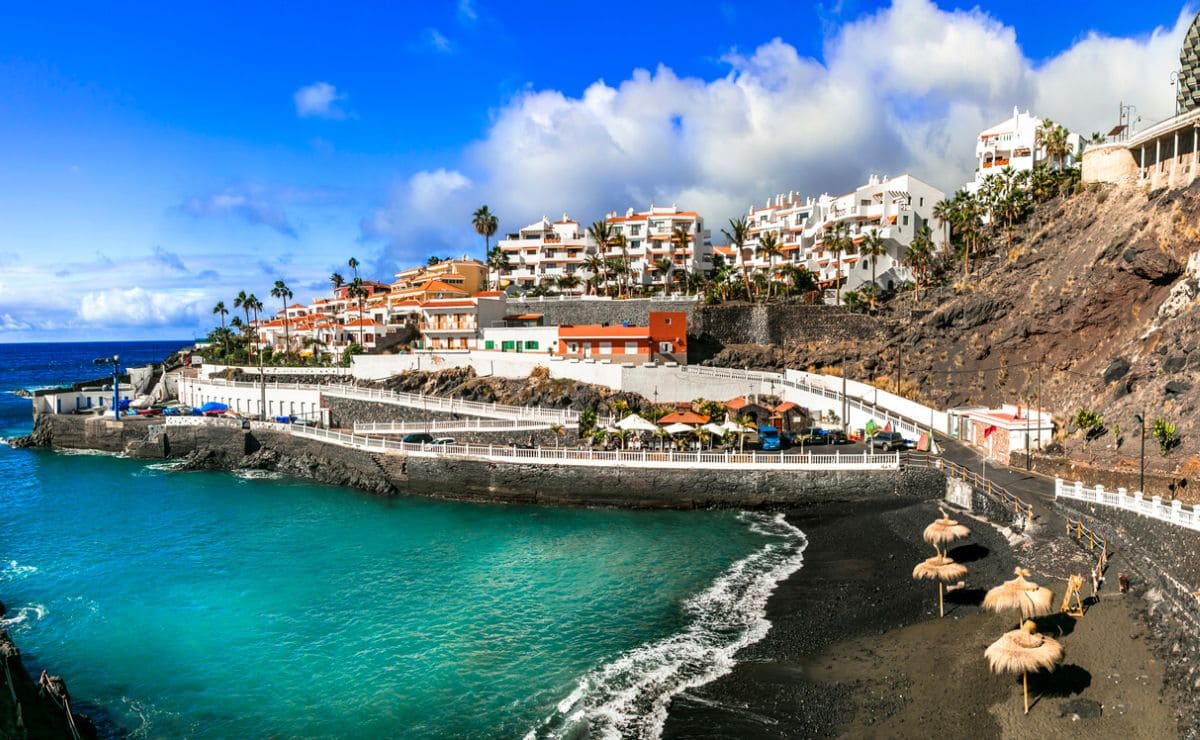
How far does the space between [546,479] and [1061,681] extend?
2793 centimetres

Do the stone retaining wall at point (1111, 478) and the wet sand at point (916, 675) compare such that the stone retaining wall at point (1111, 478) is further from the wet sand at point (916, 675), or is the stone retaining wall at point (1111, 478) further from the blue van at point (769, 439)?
the blue van at point (769, 439)

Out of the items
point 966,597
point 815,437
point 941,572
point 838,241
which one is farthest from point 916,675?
point 838,241

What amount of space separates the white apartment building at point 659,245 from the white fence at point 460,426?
42.2 metres

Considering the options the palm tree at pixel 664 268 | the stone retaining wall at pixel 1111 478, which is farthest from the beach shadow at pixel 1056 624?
the palm tree at pixel 664 268

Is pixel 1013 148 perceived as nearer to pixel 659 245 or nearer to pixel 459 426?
pixel 659 245

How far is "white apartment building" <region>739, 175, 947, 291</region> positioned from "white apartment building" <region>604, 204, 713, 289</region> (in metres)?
7.04

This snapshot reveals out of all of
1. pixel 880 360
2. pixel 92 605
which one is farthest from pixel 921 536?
pixel 92 605

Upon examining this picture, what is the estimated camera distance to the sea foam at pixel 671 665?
17.8 m

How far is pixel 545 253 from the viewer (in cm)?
9644

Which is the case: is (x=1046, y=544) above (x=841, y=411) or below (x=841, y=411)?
below

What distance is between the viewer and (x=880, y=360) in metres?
56.7

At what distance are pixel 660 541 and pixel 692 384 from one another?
23.0 m

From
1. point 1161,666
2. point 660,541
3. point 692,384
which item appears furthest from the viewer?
point 692,384

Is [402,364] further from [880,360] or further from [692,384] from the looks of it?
[880,360]
